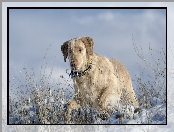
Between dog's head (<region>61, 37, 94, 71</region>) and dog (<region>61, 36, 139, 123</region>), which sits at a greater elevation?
dog's head (<region>61, 37, 94, 71</region>)

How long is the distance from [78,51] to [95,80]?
0.34m

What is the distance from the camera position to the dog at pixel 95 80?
6.81 metres

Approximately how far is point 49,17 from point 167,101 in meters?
1.42

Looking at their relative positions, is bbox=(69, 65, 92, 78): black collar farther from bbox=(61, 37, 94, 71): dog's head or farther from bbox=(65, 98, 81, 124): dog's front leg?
bbox=(65, 98, 81, 124): dog's front leg

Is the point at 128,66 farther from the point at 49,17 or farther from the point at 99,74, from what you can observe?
the point at 49,17

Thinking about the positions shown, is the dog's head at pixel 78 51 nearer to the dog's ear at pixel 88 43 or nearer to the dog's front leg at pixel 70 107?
the dog's ear at pixel 88 43

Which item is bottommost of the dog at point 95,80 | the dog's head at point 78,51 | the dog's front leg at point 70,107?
the dog's front leg at point 70,107

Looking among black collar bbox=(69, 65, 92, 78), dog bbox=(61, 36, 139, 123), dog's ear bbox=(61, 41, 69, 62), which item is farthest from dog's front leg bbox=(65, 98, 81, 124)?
dog's ear bbox=(61, 41, 69, 62)

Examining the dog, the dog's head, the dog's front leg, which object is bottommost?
the dog's front leg

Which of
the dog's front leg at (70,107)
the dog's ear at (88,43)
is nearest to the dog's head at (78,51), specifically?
the dog's ear at (88,43)

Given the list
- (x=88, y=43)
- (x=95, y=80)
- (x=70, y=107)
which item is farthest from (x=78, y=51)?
(x=70, y=107)

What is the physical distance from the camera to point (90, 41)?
6.81 meters

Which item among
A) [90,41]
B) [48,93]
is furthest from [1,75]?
[90,41]

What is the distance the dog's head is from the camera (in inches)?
267
